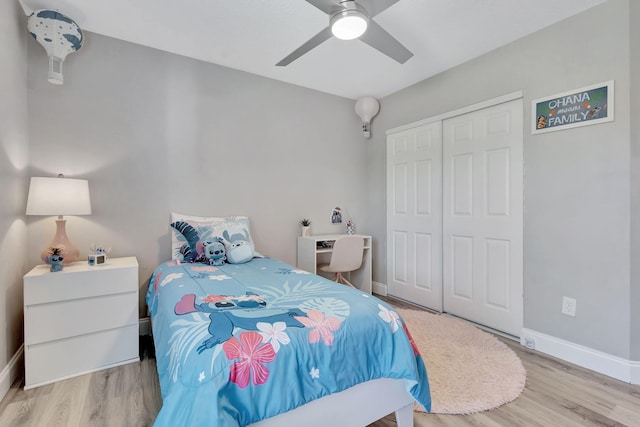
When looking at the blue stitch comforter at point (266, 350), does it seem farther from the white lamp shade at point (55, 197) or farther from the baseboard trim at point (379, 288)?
the baseboard trim at point (379, 288)

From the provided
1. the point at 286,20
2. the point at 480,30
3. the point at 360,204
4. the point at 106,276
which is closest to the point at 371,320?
the point at 106,276

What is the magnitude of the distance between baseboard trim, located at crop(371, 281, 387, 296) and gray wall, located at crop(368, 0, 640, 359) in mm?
1578

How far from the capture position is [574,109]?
2.12 m

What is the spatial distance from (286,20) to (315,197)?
1.82 meters

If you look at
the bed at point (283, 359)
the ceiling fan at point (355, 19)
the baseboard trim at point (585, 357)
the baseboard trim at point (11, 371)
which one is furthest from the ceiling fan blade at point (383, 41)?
the baseboard trim at point (11, 371)

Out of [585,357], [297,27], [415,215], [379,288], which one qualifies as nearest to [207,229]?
[297,27]

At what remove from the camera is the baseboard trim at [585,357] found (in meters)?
1.87

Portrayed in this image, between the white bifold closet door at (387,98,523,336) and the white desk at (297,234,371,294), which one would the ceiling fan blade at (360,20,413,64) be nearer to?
the white bifold closet door at (387,98,523,336)

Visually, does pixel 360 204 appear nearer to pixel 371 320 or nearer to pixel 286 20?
pixel 286 20

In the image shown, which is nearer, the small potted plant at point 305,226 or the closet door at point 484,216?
the closet door at point 484,216

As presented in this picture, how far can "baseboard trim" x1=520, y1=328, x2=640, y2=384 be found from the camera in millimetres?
1866

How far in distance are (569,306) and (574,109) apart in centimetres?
140

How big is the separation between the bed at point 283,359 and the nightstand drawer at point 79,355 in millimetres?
752

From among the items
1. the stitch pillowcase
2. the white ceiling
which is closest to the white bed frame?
the stitch pillowcase
